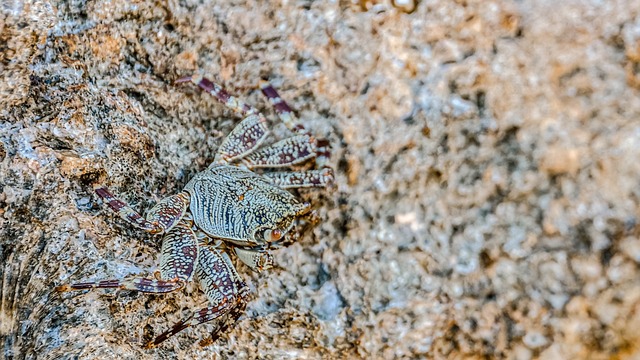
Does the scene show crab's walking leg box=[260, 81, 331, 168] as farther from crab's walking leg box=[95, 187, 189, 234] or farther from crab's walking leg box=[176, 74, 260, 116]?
crab's walking leg box=[95, 187, 189, 234]

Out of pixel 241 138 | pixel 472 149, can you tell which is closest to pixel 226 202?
pixel 241 138

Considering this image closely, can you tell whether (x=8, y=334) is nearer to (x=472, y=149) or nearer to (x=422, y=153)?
(x=422, y=153)

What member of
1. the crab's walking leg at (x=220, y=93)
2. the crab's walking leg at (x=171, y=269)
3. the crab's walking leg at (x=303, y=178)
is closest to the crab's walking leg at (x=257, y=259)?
the crab's walking leg at (x=171, y=269)

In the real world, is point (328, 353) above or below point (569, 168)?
below

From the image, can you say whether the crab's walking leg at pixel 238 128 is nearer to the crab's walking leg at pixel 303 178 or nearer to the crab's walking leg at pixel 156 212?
the crab's walking leg at pixel 303 178

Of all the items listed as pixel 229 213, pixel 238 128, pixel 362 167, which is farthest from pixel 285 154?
pixel 362 167

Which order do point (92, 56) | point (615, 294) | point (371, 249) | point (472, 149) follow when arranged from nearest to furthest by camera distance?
1. point (615, 294)
2. point (472, 149)
3. point (371, 249)
4. point (92, 56)

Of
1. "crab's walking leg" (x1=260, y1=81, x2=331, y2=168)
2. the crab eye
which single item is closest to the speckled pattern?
"crab's walking leg" (x1=260, y1=81, x2=331, y2=168)
